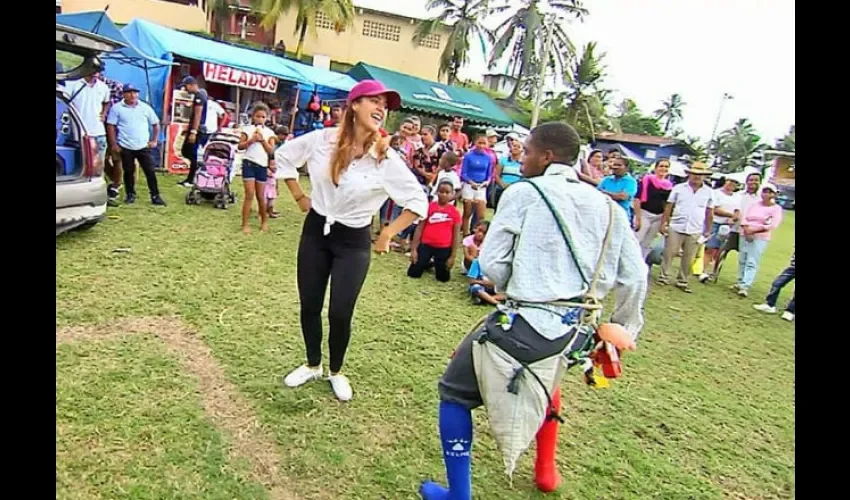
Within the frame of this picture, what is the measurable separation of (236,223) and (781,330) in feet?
22.0

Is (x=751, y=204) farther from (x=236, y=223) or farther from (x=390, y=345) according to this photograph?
(x=236, y=223)

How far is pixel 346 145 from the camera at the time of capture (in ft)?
9.82

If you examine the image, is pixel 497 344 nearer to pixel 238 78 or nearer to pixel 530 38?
pixel 238 78

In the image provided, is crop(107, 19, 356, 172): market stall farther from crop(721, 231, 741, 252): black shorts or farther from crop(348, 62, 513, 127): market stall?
crop(721, 231, 741, 252): black shorts

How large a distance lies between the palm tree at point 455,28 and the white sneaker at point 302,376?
29.7 meters

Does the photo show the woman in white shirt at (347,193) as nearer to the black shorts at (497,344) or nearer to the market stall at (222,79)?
the black shorts at (497,344)

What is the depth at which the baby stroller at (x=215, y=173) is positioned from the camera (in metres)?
8.25

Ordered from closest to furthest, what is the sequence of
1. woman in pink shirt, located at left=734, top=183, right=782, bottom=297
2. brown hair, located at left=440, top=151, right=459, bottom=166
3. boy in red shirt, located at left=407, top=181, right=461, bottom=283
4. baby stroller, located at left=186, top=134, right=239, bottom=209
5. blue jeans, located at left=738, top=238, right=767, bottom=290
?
boy in red shirt, located at left=407, top=181, right=461, bottom=283 < brown hair, located at left=440, top=151, right=459, bottom=166 < woman in pink shirt, located at left=734, top=183, right=782, bottom=297 < blue jeans, located at left=738, top=238, right=767, bottom=290 < baby stroller, located at left=186, top=134, right=239, bottom=209

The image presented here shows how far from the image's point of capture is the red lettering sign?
12305mm

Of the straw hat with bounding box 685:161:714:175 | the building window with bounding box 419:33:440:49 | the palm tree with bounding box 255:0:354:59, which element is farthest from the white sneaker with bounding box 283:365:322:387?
the building window with bounding box 419:33:440:49

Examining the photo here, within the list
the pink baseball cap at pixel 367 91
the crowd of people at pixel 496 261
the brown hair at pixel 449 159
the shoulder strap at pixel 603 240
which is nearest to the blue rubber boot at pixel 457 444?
the crowd of people at pixel 496 261

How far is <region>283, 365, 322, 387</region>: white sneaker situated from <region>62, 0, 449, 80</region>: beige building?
87.7ft

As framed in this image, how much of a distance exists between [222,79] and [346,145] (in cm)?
1086
